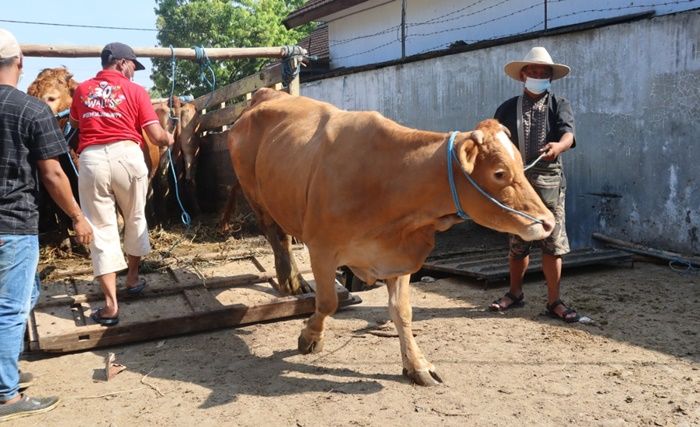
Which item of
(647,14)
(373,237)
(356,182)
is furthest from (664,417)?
(647,14)

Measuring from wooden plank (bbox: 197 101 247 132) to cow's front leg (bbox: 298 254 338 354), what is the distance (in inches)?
143

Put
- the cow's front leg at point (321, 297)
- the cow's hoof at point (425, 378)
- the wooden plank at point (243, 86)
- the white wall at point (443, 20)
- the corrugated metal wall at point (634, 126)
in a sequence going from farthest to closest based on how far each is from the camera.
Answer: the white wall at point (443, 20), the corrugated metal wall at point (634, 126), the wooden plank at point (243, 86), the cow's front leg at point (321, 297), the cow's hoof at point (425, 378)

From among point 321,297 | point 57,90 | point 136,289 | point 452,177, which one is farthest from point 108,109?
point 57,90

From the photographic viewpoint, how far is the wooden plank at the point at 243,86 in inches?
268

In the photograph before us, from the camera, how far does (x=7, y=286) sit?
3531mm

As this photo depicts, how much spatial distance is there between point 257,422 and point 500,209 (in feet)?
5.94

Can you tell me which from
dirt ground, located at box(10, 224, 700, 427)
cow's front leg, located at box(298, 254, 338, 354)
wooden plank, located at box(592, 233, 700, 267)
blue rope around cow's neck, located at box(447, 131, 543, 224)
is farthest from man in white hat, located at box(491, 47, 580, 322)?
wooden plank, located at box(592, 233, 700, 267)

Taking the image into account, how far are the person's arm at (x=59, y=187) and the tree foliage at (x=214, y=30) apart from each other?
26746mm

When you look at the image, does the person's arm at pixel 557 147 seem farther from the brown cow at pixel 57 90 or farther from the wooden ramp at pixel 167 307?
the brown cow at pixel 57 90

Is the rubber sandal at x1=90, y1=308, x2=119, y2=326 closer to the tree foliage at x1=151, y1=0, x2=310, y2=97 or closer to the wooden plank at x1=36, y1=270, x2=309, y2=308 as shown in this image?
the wooden plank at x1=36, y1=270, x2=309, y2=308

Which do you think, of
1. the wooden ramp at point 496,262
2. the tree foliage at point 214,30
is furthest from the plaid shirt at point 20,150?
the tree foliage at point 214,30

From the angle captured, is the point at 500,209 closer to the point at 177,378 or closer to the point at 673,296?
the point at 177,378

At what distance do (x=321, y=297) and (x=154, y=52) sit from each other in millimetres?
3432

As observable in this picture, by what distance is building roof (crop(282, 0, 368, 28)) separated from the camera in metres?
15.4
